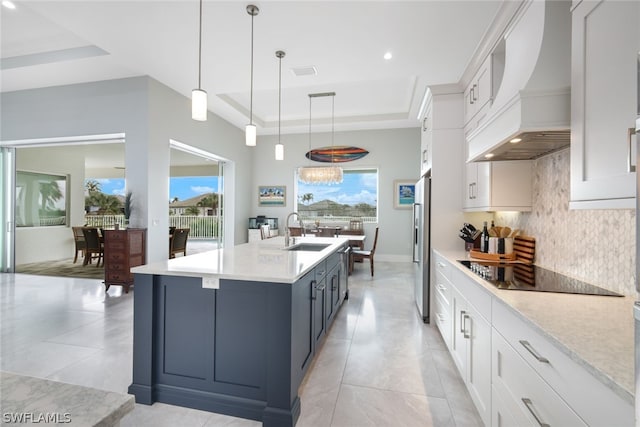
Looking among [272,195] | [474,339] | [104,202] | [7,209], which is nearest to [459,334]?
[474,339]

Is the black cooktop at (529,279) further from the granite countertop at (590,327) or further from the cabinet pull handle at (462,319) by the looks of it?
the cabinet pull handle at (462,319)

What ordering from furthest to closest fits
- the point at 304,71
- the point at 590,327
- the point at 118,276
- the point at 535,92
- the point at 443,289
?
the point at 118,276, the point at 304,71, the point at 443,289, the point at 535,92, the point at 590,327

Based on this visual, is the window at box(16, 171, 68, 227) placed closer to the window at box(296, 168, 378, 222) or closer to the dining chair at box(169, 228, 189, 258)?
the dining chair at box(169, 228, 189, 258)

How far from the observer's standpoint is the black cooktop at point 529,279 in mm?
1492

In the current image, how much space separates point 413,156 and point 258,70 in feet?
14.6

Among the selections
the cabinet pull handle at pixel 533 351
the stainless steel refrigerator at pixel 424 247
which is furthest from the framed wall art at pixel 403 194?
the cabinet pull handle at pixel 533 351

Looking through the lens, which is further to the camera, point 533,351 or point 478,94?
point 478,94

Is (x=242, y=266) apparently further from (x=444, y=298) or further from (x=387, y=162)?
(x=387, y=162)

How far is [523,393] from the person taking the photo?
3.74 ft

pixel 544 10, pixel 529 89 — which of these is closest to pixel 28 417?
pixel 529 89

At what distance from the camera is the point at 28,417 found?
450 millimetres

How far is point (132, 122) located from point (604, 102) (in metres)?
5.28

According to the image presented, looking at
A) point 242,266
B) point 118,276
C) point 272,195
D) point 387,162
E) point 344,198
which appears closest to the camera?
point 242,266

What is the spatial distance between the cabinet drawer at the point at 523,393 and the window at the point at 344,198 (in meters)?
5.94
